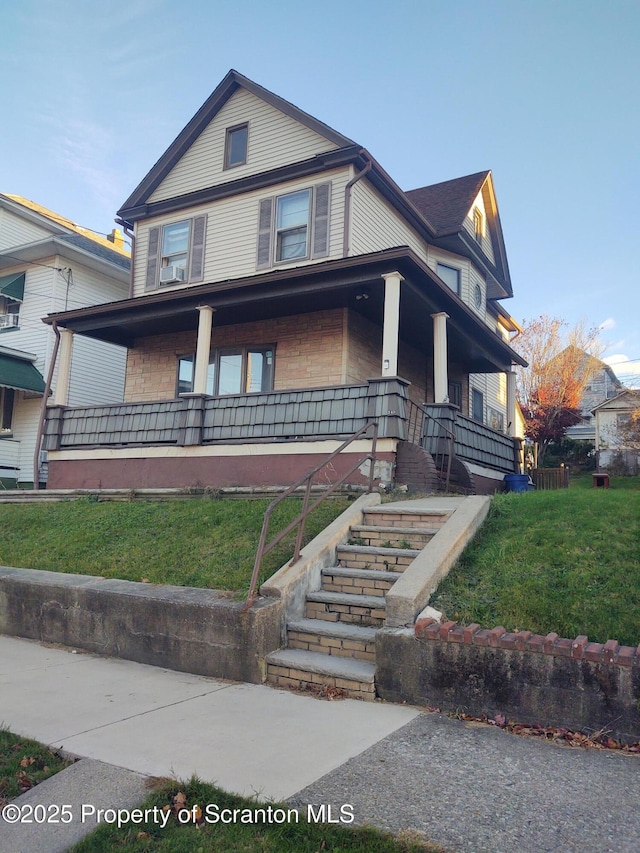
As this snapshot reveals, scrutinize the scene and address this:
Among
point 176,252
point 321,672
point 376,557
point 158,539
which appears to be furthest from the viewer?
point 176,252

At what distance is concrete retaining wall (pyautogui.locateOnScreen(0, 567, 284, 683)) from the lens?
5.68 metres

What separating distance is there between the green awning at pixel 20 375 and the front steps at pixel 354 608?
44.6 feet

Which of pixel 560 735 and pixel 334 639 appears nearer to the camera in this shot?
pixel 560 735

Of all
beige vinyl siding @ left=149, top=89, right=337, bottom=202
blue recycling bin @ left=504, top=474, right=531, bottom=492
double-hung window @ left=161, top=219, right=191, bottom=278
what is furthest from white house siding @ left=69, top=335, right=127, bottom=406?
blue recycling bin @ left=504, top=474, right=531, bottom=492

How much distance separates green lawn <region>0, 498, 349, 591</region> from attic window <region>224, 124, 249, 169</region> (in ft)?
28.8

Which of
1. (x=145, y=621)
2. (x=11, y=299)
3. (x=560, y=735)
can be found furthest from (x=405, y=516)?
(x=11, y=299)

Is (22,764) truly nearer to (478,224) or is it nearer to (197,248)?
(197,248)

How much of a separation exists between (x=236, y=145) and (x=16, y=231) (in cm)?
874

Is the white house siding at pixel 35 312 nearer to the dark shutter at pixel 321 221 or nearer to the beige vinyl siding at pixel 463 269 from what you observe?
the dark shutter at pixel 321 221

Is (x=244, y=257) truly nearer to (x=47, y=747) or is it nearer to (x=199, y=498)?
(x=199, y=498)

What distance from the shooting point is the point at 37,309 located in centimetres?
1958

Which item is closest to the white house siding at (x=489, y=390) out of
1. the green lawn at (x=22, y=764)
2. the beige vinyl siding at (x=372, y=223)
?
the beige vinyl siding at (x=372, y=223)

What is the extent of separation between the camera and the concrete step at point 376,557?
22.2ft

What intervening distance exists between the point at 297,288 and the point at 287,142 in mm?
4805
